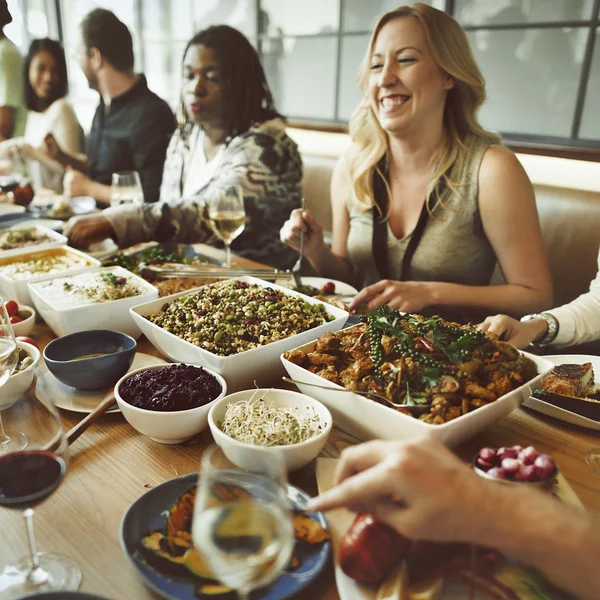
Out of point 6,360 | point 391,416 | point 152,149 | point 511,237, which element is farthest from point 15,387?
point 152,149

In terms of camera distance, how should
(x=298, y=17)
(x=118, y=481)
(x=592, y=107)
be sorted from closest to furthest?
(x=118, y=481)
(x=592, y=107)
(x=298, y=17)

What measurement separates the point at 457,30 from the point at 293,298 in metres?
1.33

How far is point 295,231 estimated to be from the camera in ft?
6.95

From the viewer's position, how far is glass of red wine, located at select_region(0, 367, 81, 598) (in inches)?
30.9

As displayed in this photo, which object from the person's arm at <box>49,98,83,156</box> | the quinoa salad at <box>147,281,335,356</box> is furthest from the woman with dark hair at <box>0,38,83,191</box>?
the quinoa salad at <box>147,281,335,356</box>

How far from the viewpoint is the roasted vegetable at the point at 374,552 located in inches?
30.5

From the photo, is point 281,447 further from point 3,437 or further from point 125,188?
point 125,188

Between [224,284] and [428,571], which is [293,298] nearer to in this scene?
[224,284]

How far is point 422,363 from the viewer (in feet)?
3.74

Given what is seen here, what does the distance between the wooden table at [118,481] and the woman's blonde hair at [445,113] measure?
1.30 m

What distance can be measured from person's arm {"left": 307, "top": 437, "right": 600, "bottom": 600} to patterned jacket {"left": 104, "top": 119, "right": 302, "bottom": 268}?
1.83 meters

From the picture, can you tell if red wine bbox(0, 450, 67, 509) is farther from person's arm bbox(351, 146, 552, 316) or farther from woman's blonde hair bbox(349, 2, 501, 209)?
woman's blonde hair bbox(349, 2, 501, 209)

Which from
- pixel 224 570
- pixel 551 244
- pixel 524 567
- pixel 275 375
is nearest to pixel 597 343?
pixel 551 244

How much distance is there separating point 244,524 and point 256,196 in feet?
7.33
